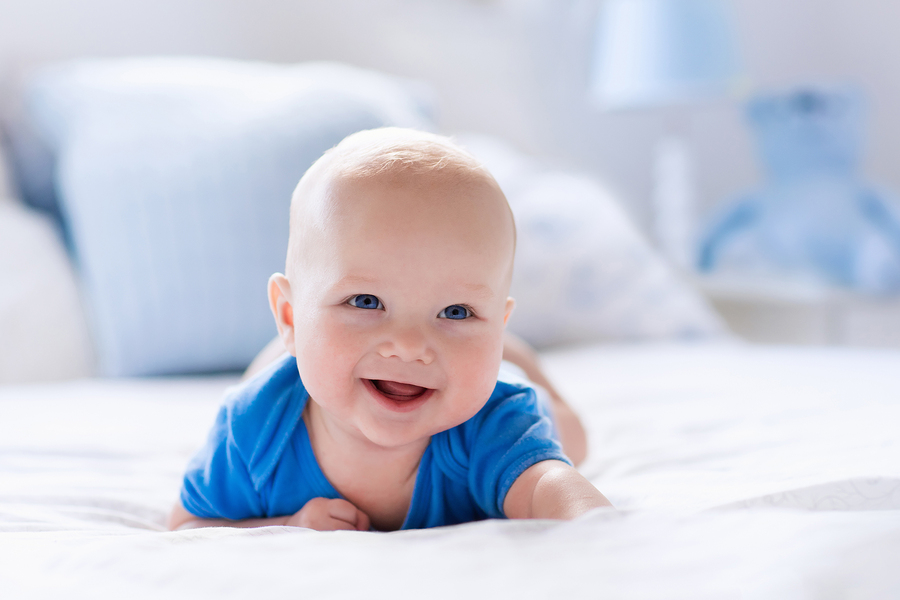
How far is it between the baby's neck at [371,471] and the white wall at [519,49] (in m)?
1.22

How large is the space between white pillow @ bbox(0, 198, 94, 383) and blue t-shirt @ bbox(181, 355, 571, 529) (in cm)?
63

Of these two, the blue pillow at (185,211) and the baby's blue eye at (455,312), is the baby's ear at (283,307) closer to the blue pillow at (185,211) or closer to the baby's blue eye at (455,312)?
the baby's blue eye at (455,312)

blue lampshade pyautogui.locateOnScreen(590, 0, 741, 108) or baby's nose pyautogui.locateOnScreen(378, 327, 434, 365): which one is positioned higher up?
blue lampshade pyautogui.locateOnScreen(590, 0, 741, 108)

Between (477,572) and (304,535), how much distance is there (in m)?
0.12

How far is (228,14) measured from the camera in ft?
5.70

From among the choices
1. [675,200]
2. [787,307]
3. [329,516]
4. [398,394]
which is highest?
[398,394]

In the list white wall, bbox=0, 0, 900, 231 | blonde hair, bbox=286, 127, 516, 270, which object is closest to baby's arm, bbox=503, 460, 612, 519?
blonde hair, bbox=286, 127, 516, 270

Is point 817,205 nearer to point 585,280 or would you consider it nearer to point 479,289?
point 585,280

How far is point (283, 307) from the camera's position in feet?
2.28

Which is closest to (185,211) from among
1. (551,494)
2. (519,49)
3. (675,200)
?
(551,494)

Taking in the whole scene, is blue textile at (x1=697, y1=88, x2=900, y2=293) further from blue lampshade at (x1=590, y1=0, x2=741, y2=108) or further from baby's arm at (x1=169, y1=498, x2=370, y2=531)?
baby's arm at (x1=169, y1=498, x2=370, y2=531)

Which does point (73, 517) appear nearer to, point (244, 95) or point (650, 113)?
point (244, 95)

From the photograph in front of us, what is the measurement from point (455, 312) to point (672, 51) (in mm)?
1660

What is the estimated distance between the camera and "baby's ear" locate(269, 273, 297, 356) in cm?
68
